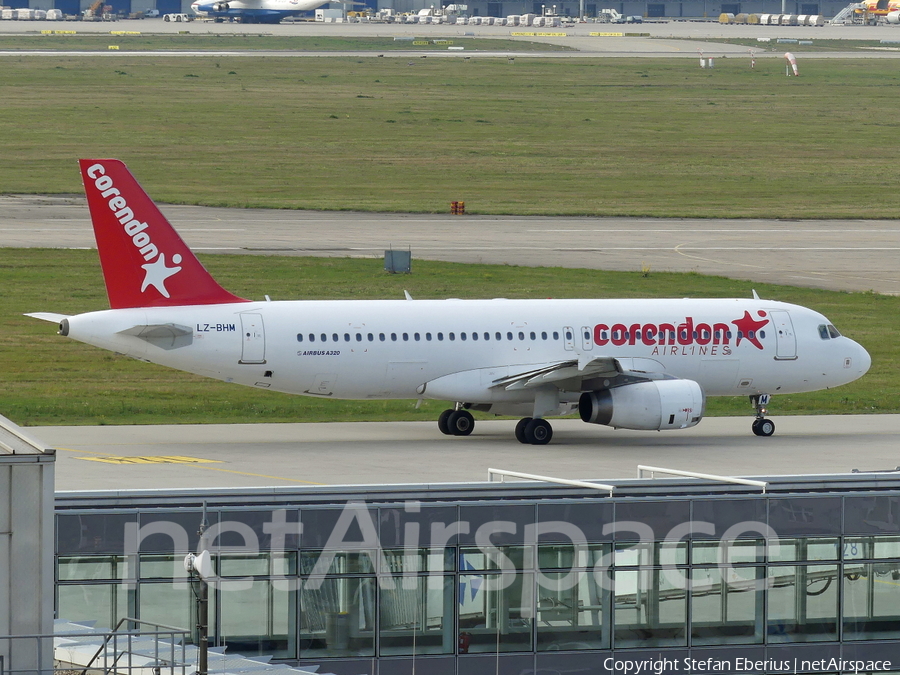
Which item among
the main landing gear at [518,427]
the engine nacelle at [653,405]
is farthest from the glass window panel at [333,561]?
the main landing gear at [518,427]

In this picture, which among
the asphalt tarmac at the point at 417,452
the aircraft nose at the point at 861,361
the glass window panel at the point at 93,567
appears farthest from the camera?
the aircraft nose at the point at 861,361

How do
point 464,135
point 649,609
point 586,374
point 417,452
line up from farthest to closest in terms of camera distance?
point 464,135
point 586,374
point 417,452
point 649,609

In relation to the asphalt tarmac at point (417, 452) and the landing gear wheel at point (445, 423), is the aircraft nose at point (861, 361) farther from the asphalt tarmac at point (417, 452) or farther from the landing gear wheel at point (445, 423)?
the landing gear wheel at point (445, 423)

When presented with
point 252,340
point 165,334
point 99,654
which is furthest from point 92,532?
point 252,340

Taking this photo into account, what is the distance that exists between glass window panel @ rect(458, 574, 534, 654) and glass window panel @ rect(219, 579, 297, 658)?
129 inches

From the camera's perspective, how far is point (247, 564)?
2939 cm

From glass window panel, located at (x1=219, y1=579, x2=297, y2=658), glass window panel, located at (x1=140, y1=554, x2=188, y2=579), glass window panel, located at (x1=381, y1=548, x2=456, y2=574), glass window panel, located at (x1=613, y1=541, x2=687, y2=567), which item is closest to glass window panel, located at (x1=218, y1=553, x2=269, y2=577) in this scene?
glass window panel, located at (x1=219, y1=579, x2=297, y2=658)

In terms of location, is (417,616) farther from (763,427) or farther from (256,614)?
(763,427)

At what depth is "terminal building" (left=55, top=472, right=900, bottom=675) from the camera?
29188mm

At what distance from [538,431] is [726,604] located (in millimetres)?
18000

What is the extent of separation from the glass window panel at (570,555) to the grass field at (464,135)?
79134mm

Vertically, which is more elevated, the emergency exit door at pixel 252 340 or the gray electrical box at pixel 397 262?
the gray electrical box at pixel 397 262

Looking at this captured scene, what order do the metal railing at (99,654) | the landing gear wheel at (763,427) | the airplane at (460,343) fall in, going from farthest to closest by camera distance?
1. the landing gear wheel at (763,427)
2. the airplane at (460,343)
3. the metal railing at (99,654)
